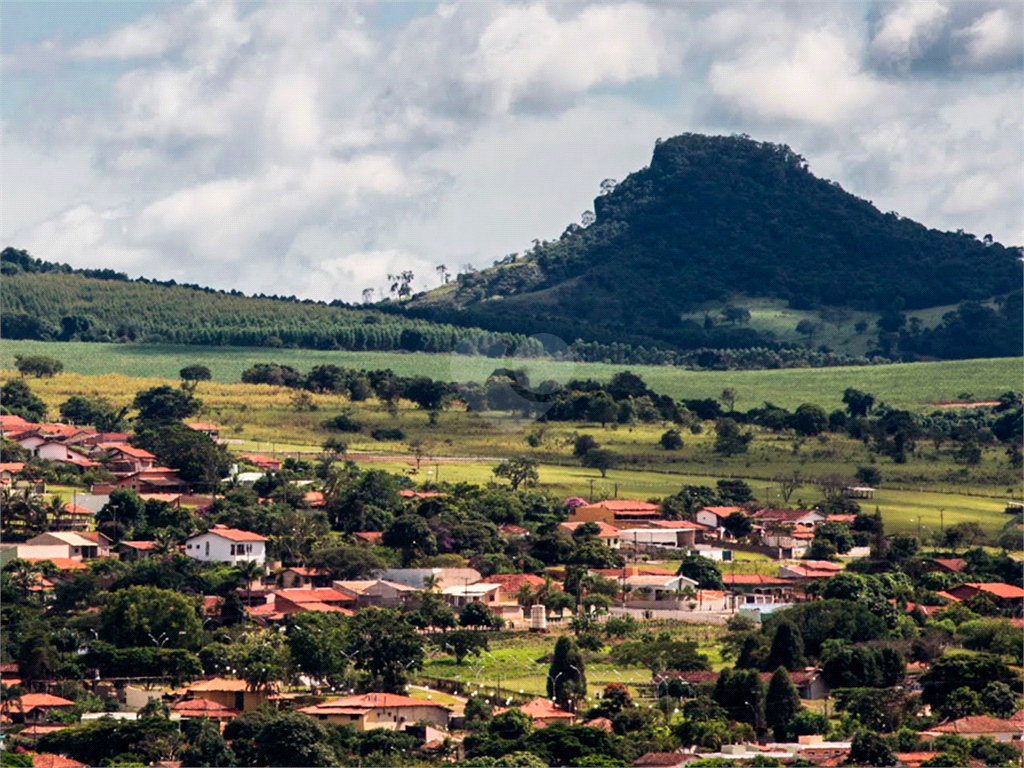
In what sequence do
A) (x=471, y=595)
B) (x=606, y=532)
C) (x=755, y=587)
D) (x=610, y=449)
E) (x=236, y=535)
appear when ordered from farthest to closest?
(x=610, y=449) → (x=606, y=532) → (x=236, y=535) → (x=755, y=587) → (x=471, y=595)

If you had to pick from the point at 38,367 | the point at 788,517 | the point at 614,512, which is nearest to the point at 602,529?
the point at 614,512

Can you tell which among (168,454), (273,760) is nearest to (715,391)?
(168,454)

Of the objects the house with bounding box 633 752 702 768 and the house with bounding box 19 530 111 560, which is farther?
the house with bounding box 19 530 111 560

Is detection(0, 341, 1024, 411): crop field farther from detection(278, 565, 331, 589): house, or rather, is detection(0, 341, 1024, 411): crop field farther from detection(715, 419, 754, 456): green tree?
detection(278, 565, 331, 589): house

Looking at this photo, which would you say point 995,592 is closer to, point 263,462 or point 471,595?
point 471,595

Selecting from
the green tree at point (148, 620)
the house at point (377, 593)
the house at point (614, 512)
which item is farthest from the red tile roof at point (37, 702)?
the house at point (614, 512)

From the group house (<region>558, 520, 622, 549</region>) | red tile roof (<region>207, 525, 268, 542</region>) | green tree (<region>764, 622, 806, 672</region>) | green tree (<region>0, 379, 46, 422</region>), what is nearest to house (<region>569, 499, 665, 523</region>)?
house (<region>558, 520, 622, 549</region>)

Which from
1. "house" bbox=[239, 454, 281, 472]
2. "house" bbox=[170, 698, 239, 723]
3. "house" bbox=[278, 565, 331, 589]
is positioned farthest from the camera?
Answer: "house" bbox=[239, 454, 281, 472]
